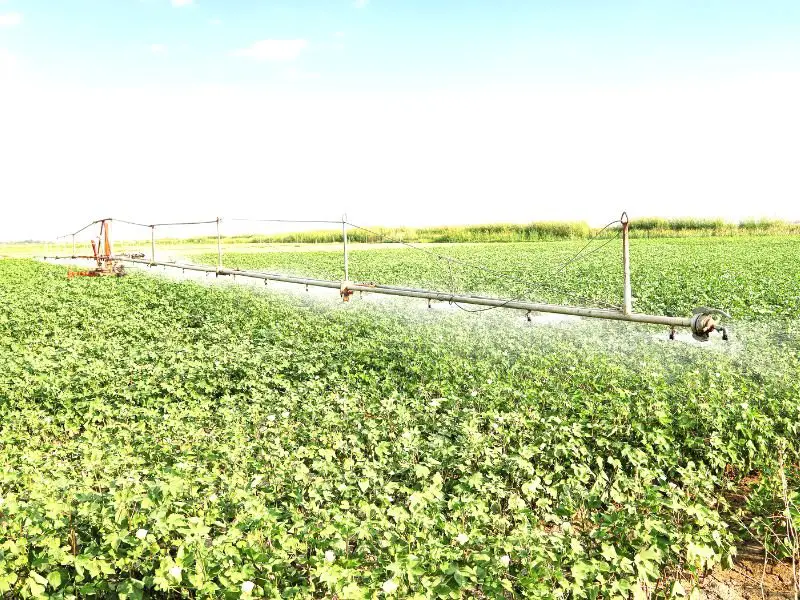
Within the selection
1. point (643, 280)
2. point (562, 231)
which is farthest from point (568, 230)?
point (643, 280)

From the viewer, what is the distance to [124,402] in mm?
7594

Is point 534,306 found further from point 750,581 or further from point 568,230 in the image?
point 568,230

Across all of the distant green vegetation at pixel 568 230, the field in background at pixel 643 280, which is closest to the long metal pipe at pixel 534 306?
the field in background at pixel 643 280

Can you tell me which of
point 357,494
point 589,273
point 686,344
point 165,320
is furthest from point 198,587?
point 589,273

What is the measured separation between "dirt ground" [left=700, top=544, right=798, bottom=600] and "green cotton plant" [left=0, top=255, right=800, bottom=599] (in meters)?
0.20

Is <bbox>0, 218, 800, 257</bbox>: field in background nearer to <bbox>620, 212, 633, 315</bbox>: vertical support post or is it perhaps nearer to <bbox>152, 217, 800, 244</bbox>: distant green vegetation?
<bbox>152, 217, 800, 244</bbox>: distant green vegetation

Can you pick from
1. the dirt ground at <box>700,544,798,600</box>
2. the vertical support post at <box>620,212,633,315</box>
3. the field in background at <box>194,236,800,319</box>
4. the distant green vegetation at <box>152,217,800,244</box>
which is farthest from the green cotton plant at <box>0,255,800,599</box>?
the distant green vegetation at <box>152,217,800,244</box>

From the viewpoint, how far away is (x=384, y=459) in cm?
516

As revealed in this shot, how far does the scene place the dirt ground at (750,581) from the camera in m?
4.27

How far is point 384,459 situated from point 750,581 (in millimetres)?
2880

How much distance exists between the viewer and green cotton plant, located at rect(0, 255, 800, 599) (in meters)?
3.75

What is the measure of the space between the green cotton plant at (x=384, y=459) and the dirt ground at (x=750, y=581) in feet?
0.64

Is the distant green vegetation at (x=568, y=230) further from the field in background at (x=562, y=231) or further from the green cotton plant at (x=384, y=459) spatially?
the green cotton plant at (x=384, y=459)

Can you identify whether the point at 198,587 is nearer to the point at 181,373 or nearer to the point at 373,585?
the point at 373,585
